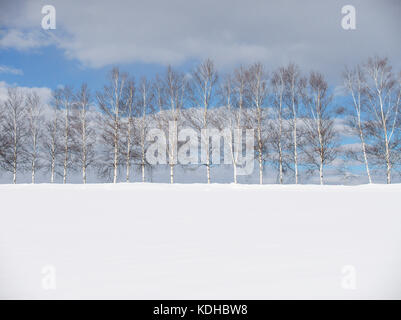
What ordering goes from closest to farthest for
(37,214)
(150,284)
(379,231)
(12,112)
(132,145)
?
(150,284)
(379,231)
(37,214)
(132,145)
(12,112)

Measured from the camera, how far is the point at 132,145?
1741cm

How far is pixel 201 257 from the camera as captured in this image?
276 centimetres

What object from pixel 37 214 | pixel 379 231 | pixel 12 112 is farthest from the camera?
pixel 12 112

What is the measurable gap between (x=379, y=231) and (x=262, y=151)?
41.0 ft

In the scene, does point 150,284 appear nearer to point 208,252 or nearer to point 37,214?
point 208,252

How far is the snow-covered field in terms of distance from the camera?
6.91ft

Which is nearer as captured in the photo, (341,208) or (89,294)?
(89,294)

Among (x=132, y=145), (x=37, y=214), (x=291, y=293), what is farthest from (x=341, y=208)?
(x=132, y=145)

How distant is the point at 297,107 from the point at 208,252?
1607 cm

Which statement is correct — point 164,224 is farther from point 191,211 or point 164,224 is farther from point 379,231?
point 379,231

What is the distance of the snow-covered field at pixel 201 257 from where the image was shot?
2107mm

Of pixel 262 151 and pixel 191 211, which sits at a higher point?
pixel 262 151

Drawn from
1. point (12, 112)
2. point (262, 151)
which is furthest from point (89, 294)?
point (12, 112)
